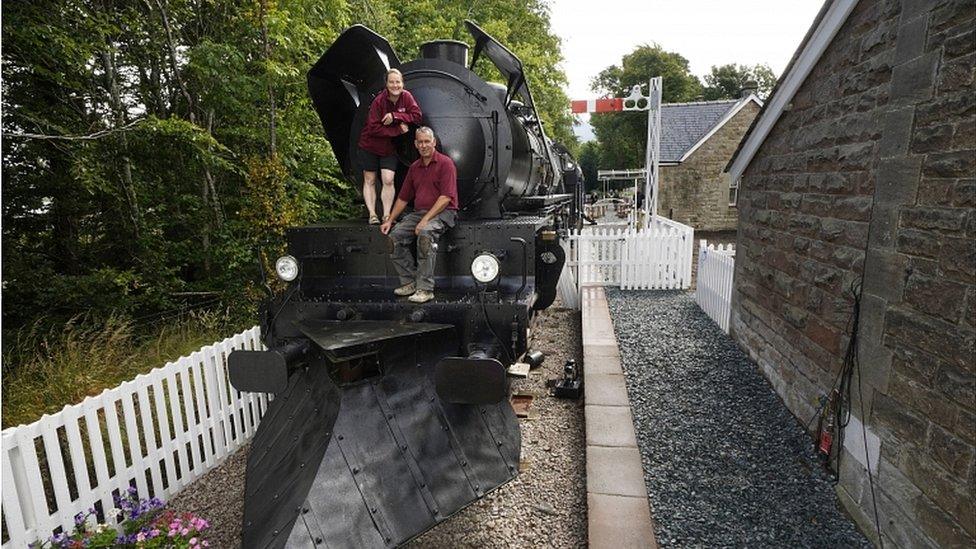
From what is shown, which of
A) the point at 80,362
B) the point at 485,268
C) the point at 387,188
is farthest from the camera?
the point at 80,362

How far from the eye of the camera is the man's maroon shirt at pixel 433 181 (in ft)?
11.7

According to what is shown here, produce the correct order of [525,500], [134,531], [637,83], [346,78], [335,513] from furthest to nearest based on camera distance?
[637,83], [346,78], [525,500], [134,531], [335,513]

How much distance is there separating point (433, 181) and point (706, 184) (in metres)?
21.8

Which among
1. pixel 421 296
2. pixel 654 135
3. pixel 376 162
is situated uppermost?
pixel 654 135

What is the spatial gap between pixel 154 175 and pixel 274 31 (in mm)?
3463

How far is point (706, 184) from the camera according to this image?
22344 millimetres

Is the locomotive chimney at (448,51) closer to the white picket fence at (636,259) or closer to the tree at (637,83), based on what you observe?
the white picket fence at (636,259)

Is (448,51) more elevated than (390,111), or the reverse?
(448,51)

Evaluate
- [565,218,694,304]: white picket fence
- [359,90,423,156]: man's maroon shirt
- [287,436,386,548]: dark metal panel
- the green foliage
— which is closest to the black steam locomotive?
[287,436,386,548]: dark metal panel

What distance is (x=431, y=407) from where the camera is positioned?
296 centimetres

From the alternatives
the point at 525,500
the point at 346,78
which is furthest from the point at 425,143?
the point at 525,500

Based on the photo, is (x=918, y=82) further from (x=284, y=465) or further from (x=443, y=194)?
(x=284, y=465)

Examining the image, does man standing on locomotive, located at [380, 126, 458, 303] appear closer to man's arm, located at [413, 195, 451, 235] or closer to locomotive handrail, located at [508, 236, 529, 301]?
man's arm, located at [413, 195, 451, 235]

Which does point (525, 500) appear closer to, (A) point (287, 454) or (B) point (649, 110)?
(A) point (287, 454)
